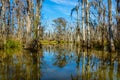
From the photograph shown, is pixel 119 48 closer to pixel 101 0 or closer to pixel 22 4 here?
pixel 101 0

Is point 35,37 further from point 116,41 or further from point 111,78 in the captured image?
point 111,78

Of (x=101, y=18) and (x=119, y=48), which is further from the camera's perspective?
(x=101, y=18)

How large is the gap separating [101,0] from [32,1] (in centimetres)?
1222

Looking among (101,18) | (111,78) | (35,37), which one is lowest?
(111,78)

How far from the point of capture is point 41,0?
3175 centimetres

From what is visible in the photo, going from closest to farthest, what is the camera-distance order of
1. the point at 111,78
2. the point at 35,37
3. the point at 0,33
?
the point at 111,78 < the point at 35,37 < the point at 0,33

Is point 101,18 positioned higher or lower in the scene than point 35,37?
higher

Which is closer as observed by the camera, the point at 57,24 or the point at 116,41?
the point at 116,41

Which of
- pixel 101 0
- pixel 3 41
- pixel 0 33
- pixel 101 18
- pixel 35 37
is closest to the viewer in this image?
pixel 35 37

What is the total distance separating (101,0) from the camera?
3756cm

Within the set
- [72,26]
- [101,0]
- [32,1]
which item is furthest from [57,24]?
[32,1]

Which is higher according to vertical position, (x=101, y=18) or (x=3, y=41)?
(x=101, y=18)

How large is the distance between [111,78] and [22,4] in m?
27.4

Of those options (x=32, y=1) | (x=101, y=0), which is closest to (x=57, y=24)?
(x=101, y=0)
